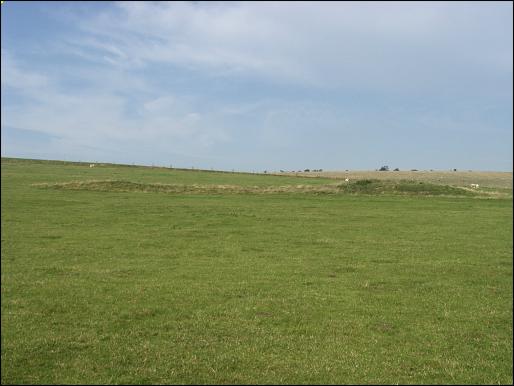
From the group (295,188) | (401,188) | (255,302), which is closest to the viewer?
(255,302)

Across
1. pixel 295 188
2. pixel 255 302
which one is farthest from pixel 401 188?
pixel 255 302

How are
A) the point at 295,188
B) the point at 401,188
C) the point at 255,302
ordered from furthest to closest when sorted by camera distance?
the point at 295,188 < the point at 401,188 < the point at 255,302

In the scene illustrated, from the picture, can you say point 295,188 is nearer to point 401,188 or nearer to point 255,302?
point 401,188

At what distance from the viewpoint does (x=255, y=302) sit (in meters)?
15.3

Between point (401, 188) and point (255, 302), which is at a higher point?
point (401, 188)

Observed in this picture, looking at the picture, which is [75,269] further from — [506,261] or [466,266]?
[506,261]

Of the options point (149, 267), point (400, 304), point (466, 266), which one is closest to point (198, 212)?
point (149, 267)

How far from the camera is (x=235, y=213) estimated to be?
137ft

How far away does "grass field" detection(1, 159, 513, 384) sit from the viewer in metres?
10.5

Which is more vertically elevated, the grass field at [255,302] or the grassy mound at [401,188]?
the grassy mound at [401,188]

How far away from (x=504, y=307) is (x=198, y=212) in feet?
100

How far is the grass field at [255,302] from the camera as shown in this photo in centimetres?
1052

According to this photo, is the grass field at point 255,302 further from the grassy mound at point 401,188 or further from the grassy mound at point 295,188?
the grassy mound at point 295,188

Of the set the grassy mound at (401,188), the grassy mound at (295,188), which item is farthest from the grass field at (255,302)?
the grassy mound at (295,188)
